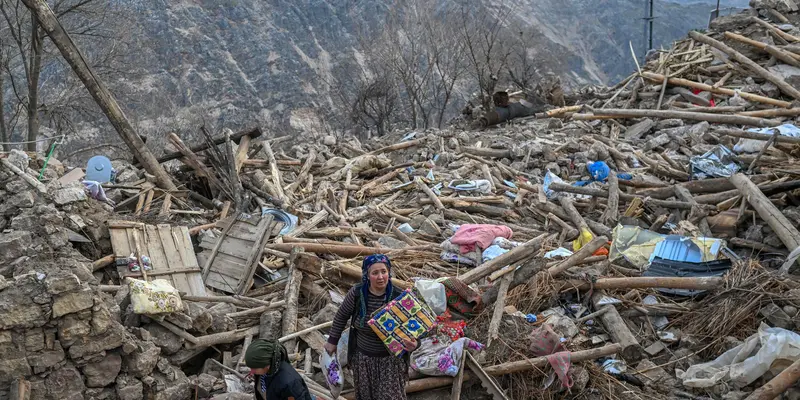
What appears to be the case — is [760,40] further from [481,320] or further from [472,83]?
[472,83]

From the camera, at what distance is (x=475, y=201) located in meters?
9.90

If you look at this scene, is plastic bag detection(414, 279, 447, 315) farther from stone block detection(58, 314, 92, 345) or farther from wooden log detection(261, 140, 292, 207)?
wooden log detection(261, 140, 292, 207)

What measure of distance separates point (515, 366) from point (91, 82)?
8165 millimetres

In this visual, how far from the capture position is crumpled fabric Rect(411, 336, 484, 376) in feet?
16.4

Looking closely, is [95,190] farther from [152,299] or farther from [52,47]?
[52,47]

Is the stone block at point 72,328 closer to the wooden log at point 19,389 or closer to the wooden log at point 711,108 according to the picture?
the wooden log at point 19,389

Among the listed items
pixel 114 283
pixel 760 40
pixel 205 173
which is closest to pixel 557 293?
pixel 114 283

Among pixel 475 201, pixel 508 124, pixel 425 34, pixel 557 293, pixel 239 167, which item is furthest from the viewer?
pixel 425 34

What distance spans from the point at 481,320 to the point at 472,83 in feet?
116

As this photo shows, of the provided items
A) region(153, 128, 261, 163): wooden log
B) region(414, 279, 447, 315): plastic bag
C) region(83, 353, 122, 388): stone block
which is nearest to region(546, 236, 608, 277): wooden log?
region(414, 279, 447, 315): plastic bag

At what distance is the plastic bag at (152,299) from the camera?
5.00 m

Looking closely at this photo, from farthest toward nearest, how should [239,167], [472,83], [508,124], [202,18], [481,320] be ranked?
[202,18]
[472,83]
[508,124]
[239,167]
[481,320]

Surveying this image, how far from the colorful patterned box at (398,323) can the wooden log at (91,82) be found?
678 cm

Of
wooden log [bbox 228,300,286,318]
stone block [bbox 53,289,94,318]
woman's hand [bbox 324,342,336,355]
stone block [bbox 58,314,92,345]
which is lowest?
wooden log [bbox 228,300,286,318]
